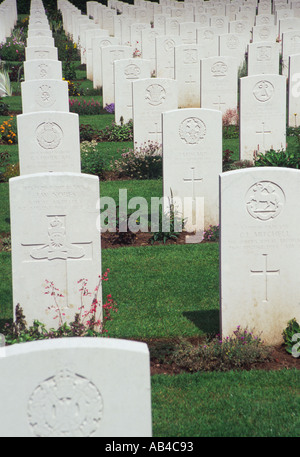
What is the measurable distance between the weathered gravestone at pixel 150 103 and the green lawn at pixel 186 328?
2.30m

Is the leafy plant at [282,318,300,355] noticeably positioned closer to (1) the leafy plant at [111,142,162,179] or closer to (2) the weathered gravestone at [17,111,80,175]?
(2) the weathered gravestone at [17,111,80,175]

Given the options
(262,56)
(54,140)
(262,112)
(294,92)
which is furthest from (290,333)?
(262,56)

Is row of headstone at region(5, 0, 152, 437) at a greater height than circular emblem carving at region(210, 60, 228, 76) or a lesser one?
lesser

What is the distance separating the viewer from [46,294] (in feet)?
21.3

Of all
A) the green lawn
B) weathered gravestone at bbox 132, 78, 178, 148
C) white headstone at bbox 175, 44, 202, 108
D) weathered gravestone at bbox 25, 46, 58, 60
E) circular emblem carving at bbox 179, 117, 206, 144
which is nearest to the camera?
the green lawn

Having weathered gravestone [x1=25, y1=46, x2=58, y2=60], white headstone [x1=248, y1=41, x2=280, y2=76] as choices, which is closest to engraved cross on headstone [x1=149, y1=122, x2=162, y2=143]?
white headstone [x1=248, y1=41, x2=280, y2=76]

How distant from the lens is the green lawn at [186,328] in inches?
199

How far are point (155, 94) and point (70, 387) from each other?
9.65 m

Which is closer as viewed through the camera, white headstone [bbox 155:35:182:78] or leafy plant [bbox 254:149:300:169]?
leafy plant [bbox 254:149:300:169]

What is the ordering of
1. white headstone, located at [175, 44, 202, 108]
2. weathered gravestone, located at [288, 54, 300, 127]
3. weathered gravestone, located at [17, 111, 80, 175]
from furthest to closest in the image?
white headstone, located at [175, 44, 202, 108] < weathered gravestone, located at [288, 54, 300, 127] < weathered gravestone, located at [17, 111, 80, 175]

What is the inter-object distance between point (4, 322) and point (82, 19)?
73.7ft

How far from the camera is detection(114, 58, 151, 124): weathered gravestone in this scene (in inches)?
593

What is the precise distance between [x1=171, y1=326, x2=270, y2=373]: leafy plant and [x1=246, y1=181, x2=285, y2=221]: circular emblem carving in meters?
1.05

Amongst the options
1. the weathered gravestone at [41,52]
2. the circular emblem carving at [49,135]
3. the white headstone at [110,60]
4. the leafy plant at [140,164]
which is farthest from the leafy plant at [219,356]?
the weathered gravestone at [41,52]
